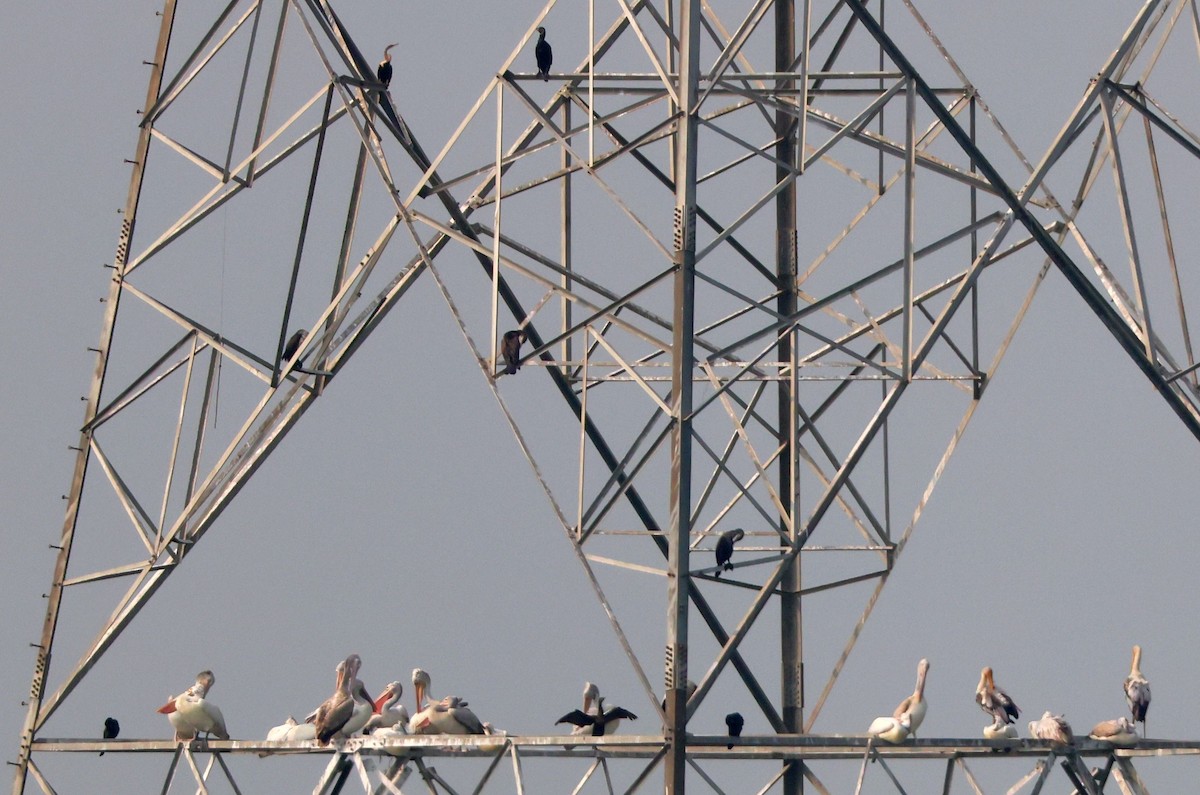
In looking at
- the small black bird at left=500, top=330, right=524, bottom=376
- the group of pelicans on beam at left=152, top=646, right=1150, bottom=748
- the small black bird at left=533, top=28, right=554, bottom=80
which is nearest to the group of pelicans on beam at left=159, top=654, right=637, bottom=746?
the group of pelicans on beam at left=152, top=646, right=1150, bottom=748

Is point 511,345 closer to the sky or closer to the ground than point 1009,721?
closer to the sky

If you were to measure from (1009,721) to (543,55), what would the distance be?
13.4 meters

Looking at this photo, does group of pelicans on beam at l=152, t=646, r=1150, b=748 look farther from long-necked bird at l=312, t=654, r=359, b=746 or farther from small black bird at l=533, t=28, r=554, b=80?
small black bird at l=533, t=28, r=554, b=80

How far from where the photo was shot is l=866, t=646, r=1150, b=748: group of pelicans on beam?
61.3 metres

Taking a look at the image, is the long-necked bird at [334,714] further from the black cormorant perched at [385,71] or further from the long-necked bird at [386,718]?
the black cormorant perched at [385,71]

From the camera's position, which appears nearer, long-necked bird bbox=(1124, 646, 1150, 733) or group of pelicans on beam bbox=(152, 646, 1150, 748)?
group of pelicans on beam bbox=(152, 646, 1150, 748)

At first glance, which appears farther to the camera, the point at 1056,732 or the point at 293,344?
the point at 293,344

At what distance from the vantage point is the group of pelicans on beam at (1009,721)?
201 ft

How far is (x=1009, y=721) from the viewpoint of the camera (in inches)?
2559

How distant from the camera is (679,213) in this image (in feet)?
188

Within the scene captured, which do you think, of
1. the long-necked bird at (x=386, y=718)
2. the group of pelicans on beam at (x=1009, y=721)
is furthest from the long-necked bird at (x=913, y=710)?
the long-necked bird at (x=386, y=718)

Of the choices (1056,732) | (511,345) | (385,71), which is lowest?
(1056,732)

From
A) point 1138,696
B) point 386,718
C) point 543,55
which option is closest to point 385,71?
point 543,55

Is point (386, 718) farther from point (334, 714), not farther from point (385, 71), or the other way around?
point (385, 71)
